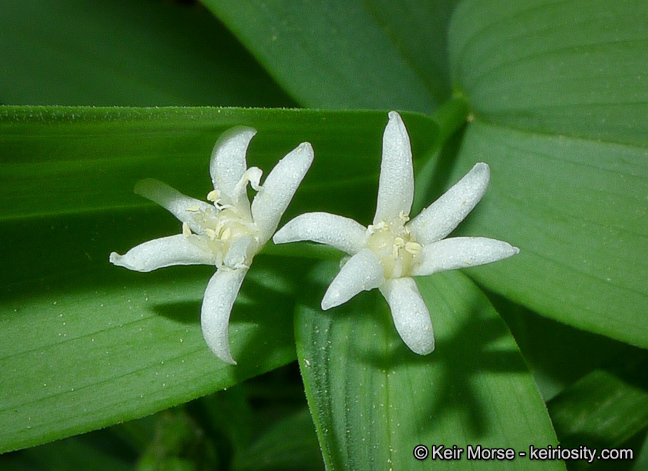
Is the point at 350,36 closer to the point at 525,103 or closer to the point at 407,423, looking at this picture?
the point at 525,103

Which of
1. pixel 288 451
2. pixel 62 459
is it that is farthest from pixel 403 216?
pixel 62 459

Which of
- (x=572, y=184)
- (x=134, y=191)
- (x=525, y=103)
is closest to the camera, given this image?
(x=134, y=191)

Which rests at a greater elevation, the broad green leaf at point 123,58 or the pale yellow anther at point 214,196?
the broad green leaf at point 123,58

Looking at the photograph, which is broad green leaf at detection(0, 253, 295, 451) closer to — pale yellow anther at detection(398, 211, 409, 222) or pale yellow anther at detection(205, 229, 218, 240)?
pale yellow anther at detection(205, 229, 218, 240)

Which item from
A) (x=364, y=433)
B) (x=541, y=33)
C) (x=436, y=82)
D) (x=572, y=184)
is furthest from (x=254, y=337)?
(x=436, y=82)

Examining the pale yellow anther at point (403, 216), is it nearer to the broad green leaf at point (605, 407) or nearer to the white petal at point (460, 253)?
the white petal at point (460, 253)

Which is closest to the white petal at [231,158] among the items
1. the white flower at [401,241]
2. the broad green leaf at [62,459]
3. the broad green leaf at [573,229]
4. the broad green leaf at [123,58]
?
the white flower at [401,241]
